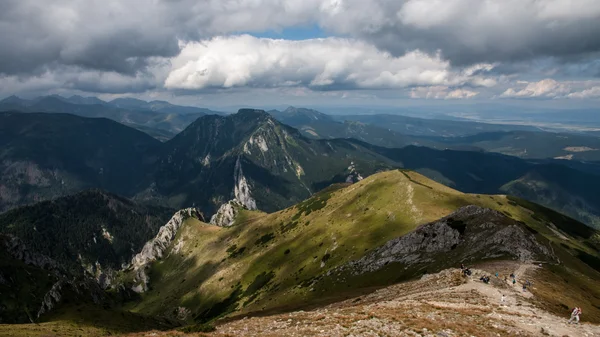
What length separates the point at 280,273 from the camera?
15550cm

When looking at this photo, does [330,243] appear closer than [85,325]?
No

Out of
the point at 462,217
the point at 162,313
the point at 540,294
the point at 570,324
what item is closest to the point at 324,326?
the point at 570,324

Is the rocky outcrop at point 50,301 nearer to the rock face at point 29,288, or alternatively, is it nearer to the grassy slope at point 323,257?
the rock face at point 29,288

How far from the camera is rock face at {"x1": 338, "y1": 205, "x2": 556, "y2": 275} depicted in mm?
79375

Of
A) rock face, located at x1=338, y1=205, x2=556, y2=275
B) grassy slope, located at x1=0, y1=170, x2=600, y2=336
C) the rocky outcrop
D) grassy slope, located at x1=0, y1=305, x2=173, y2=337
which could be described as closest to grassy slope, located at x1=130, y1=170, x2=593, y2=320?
grassy slope, located at x1=0, y1=170, x2=600, y2=336

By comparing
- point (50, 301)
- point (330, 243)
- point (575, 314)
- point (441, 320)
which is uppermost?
point (441, 320)

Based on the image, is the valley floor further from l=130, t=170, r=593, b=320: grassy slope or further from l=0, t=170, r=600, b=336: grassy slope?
l=130, t=170, r=593, b=320: grassy slope

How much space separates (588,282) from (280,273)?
111505 mm

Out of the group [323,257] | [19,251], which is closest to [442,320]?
[323,257]

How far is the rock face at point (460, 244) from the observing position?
7938cm

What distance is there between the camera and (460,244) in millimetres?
90188

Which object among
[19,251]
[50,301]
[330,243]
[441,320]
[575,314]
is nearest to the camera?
[441,320]

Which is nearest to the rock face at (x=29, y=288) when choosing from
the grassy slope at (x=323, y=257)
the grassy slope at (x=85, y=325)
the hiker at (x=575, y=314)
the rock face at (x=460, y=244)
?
the grassy slope at (x=85, y=325)

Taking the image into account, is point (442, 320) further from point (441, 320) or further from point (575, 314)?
point (575, 314)
